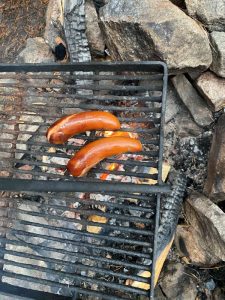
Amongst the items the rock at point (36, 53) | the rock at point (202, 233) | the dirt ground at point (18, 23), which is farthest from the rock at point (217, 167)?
the dirt ground at point (18, 23)

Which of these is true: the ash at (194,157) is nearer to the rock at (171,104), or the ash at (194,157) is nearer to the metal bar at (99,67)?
the rock at (171,104)

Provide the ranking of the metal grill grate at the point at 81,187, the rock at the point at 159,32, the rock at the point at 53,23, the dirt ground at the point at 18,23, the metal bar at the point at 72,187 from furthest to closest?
the dirt ground at the point at 18,23 < the rock at the point at 53,23 < the rock at the point at 159,32 < the metal grill grate at the point at 81,187 < the metal bar at the point at 72,187

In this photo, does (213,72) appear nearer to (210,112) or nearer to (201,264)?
(210,112)

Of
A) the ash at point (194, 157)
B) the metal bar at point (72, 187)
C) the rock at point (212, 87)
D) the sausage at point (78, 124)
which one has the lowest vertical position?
the ash at point (194, 157)

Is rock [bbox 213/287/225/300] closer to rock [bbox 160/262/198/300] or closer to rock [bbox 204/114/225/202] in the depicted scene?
rock [bbox 160/262/198/300]

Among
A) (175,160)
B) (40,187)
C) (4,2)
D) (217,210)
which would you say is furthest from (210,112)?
(4,2)
